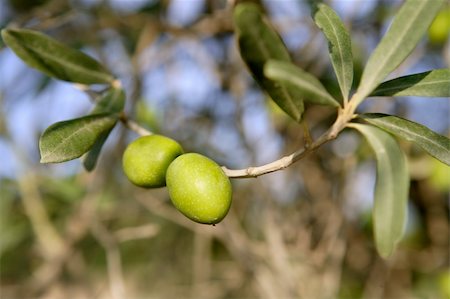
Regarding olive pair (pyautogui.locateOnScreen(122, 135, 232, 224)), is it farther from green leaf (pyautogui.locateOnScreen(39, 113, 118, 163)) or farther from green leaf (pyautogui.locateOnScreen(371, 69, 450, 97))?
green leaf (pyautogui.locateOnScreen(371, 69, 450, 97))

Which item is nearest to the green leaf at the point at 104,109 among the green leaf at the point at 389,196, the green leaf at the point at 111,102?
the green leaf at the point at 111,102

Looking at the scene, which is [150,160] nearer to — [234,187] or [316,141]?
[316,141]

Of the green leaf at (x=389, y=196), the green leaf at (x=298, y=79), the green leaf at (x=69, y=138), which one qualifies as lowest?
the green leaf at (x=69, y=138)

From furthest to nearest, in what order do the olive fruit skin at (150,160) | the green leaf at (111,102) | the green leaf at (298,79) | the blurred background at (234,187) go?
the blurred background at (234,187)
the green leaf at (111,102)
the olive fruit skin at (150,160)
the green leaf at (298,79)

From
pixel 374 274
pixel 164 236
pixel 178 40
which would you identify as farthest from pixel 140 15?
pixel 374 274

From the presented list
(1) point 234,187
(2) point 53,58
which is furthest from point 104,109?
(1) point 234,187

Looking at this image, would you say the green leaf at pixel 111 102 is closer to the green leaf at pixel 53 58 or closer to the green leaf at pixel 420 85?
the green leaf at pixel 53 58
